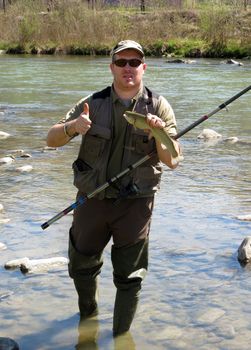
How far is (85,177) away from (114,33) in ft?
117

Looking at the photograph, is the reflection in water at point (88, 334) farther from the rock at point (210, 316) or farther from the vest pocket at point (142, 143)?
the vest pocket at point (142, 143)

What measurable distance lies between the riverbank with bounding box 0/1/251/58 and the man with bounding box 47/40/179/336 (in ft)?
104

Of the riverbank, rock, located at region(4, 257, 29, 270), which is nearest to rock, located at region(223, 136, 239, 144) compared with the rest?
rock, located at region(4, 257, 29, 270)

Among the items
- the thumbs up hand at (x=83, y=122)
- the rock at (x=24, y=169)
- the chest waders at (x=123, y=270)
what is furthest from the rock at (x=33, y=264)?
the rock at (x=24, y=169)

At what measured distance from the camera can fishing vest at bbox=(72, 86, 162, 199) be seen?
375cm

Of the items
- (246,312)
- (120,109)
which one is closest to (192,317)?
(246,312)

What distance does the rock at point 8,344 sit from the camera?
377cm

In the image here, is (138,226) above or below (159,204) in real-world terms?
above

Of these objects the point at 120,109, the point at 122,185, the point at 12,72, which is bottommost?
the point at 12,72

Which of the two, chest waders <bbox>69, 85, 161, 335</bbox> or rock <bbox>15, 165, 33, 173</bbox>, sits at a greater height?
chest waders <bbox>69, 85, 161, 335</bbox>

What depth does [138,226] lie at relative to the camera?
3.81m

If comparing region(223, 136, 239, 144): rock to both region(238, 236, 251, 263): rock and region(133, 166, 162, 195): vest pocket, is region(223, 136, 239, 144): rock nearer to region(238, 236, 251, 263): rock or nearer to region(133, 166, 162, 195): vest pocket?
region(238, 236, 251, 263): rock

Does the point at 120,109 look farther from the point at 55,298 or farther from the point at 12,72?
the point at 12,72

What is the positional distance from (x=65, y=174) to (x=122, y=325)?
4.67 meters
